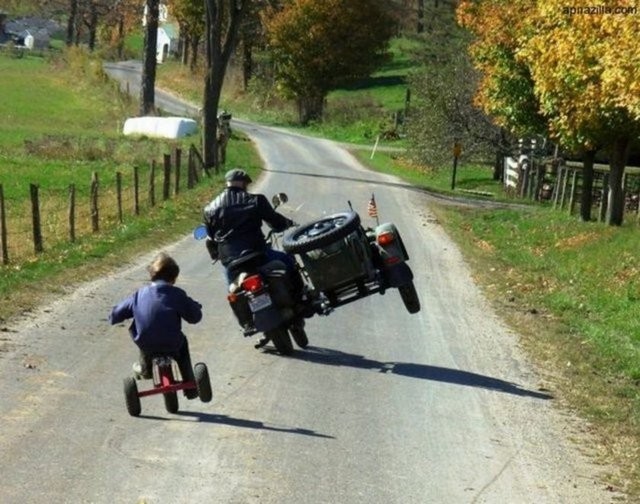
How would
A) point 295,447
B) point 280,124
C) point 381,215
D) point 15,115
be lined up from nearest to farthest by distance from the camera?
point 295,447 < point 381,215 < point 15,115 < point 280,124

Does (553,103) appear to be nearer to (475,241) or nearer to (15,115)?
(475,241)

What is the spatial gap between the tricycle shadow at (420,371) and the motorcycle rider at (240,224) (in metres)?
0.68

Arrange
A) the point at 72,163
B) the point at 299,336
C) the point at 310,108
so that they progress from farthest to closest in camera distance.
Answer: the point at 310,108
the point at 72,163
the point at 299,336

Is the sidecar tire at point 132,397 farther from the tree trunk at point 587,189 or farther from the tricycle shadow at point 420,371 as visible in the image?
the tree trunk at point 587,189

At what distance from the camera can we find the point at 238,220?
469 inches

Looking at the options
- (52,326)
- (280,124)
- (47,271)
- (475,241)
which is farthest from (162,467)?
(280,124)

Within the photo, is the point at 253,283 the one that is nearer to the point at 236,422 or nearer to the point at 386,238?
the point at 386,238

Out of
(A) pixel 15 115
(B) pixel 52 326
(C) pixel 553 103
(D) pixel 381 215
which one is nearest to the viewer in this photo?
(B) pixel 52 326

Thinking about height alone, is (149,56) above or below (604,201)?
above

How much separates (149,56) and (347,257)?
43.9 meters

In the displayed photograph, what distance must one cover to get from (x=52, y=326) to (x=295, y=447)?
5.02 metres

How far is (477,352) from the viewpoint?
1301 cm

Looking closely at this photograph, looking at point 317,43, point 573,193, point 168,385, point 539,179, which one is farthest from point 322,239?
point 317,43

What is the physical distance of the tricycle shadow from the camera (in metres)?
11.2
